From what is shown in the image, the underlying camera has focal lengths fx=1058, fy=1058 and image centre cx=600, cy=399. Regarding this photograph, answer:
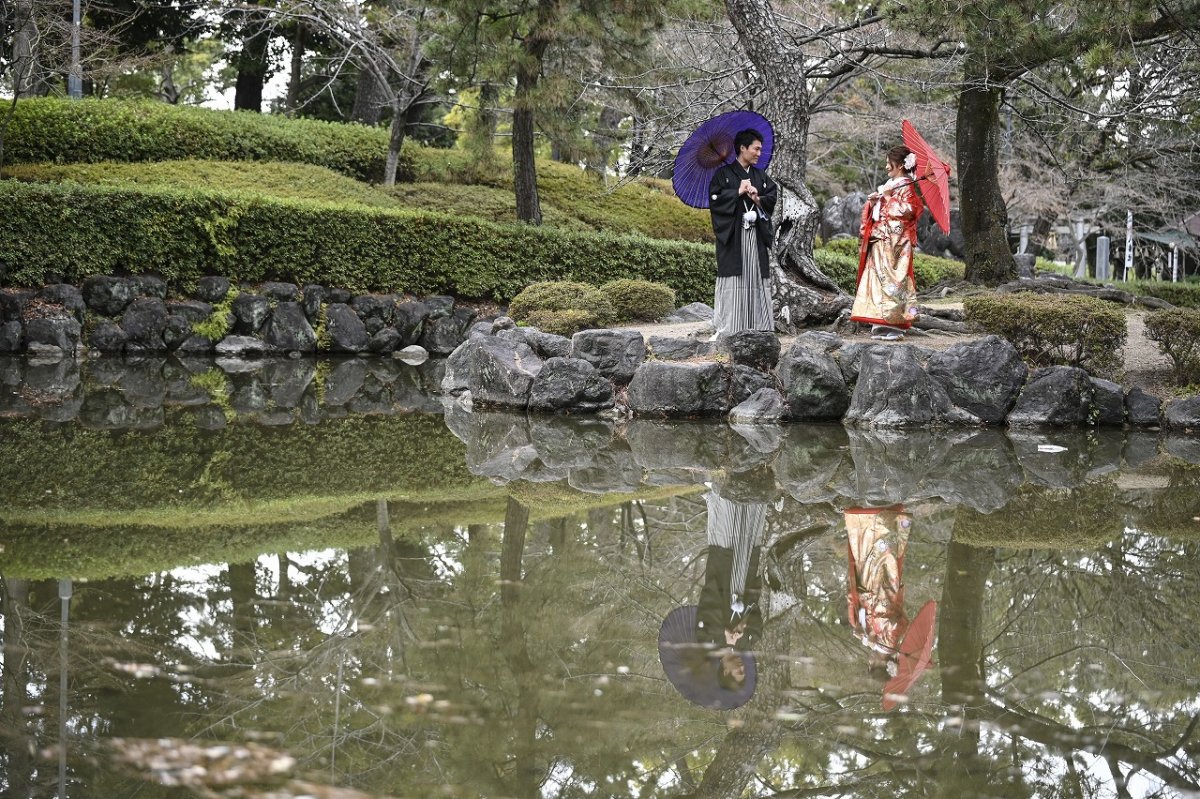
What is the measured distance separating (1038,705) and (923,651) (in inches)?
18.9

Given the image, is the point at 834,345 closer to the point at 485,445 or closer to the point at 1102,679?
the point at 485,445

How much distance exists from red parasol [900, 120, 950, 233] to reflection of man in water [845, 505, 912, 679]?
479cm

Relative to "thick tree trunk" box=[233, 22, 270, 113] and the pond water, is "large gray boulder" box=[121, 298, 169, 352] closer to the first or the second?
the pond water

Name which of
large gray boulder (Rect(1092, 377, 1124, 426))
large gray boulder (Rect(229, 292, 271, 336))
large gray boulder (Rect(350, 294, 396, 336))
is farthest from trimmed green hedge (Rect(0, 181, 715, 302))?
large gray boulder (Rect(1092, 377, 1124, 426))

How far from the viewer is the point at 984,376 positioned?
29.3 feet

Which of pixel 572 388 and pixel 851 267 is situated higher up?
pixel 851 267

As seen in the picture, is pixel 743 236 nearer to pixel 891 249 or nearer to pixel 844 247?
pixel 891 249

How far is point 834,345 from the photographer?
9586mm

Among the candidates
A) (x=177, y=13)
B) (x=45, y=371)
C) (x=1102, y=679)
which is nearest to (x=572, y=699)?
(x=1102, y=679)

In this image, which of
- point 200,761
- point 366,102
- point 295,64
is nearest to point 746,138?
point 200,761

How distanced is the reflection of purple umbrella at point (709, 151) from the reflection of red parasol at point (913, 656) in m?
6.11

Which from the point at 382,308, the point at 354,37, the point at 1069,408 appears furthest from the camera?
the point at 354,37

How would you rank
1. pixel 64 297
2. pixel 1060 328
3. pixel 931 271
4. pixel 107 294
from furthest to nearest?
pixel 931 271 < pixel 107 294 < pixel 64 297 < pixel 1060 328

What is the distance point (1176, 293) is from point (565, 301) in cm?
1427
